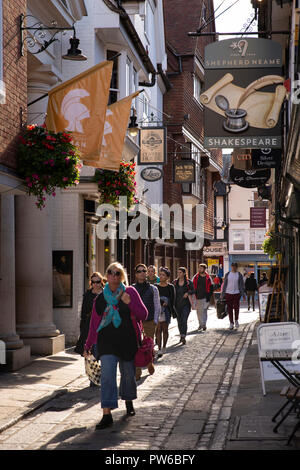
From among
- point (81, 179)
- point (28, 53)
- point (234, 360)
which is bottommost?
point (234, 360)

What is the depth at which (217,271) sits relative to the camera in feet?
199

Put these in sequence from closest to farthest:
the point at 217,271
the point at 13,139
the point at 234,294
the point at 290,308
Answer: the point at 13,139, the point at 290,308, the point at 234,294, the point at 217,271

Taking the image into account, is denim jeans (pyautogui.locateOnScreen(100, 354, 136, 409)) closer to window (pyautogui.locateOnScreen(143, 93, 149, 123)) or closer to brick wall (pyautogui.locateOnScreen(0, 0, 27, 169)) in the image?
brick wall (pyautogui.locateOnScreen(0, 0, 27, 169))

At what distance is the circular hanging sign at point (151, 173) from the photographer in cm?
2448

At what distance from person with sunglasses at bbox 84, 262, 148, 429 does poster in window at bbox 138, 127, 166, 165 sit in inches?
559

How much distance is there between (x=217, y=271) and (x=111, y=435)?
5286 cm

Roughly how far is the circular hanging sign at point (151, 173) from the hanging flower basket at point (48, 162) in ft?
40.6

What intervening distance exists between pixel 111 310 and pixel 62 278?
931 cm

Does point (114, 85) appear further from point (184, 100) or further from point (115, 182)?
point (184, 100)

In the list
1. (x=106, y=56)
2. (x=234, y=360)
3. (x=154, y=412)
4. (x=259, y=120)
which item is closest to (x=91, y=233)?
(x=106, y=56)

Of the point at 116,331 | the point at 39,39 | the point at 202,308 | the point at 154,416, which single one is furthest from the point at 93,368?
the point at 202,308

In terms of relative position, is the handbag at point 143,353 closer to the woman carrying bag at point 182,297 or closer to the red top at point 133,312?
the red top at point 133,312

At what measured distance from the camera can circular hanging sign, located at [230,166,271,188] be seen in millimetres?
21484

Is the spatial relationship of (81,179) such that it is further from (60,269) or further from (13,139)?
(13,139)
